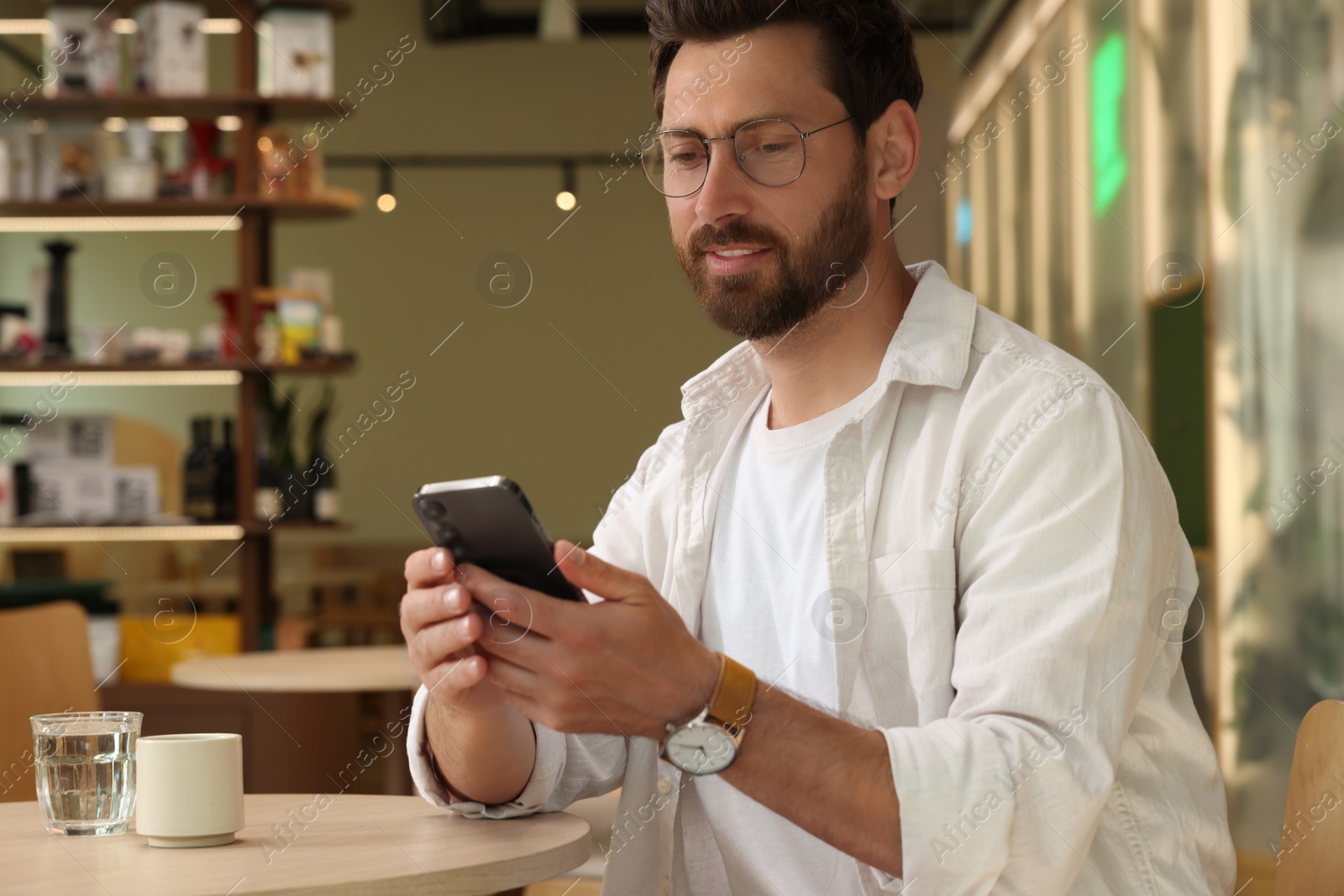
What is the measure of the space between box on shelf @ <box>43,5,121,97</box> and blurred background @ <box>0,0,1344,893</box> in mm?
12

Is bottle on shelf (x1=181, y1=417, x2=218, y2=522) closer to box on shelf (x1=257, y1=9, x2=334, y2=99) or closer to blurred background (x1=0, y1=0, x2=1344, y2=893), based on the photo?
blurred background (x1=0, y1=0, x2=1344, y2=893)

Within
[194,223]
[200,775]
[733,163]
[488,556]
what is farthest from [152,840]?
[194,223]

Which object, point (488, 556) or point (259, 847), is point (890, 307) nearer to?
point (488, 556)

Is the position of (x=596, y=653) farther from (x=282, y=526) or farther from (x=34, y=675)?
(x=282, y=526)

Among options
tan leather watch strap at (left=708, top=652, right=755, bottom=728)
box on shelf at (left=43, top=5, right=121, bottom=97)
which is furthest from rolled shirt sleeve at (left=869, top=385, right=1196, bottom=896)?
box on shelf at (left=43, top=5, right=121, bottom=97)

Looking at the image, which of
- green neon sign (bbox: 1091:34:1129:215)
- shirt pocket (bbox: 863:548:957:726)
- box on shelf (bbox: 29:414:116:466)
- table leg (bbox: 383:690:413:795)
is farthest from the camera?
green neon sign (bbox: 1091:34:1129:215)

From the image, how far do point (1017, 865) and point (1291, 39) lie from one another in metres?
2.72

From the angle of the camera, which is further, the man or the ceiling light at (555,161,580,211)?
the ceiling light at (555,161,580,211)

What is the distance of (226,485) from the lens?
437 cm

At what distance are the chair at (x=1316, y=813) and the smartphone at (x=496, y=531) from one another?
2.32ft

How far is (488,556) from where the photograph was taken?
1.08 m

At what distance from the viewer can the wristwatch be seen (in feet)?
3.59

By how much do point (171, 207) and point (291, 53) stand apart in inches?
25.8

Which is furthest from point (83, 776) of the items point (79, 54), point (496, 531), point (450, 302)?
point (450, 302)
